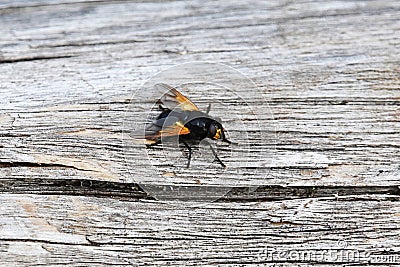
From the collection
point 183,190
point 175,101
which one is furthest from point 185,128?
point 183,190

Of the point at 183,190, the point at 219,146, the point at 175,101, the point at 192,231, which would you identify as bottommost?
the point at 192,231

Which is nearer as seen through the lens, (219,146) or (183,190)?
(183,190)

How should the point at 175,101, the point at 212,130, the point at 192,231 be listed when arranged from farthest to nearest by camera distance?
the point at 175,101 < the point at 212,130 < the point at 192,231

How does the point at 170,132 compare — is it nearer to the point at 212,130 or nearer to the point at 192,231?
the point at 212,130

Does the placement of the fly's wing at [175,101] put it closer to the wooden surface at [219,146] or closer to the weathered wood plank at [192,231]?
the wooden surface at [219,146]

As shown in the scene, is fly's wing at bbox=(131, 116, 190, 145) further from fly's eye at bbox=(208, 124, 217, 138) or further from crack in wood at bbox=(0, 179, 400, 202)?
crack in wood at bbox=(0, 179, 400, 202)

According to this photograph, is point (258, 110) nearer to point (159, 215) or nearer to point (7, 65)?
point (159, 215)

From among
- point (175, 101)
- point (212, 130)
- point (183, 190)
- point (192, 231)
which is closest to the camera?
point (192, 231)

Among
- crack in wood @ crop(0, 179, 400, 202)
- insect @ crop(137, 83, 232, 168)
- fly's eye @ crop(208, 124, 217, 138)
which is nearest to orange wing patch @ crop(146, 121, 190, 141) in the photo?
insect @ crop(137, 83, 232, 168)
